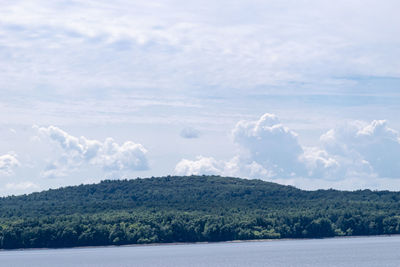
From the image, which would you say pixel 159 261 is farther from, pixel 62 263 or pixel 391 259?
pixel 391 259

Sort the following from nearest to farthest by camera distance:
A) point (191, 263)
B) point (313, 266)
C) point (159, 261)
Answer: point (313, 266)
point (191, 263)
point (159, 261)

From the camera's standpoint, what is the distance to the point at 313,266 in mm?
→ 136000

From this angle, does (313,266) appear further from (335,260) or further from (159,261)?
(159,261)

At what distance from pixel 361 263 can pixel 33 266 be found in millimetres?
75327

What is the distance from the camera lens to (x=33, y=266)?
162 m

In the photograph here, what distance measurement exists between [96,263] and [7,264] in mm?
24301

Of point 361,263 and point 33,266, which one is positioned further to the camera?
point 33,266

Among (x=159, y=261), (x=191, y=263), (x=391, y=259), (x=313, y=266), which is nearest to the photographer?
(x=313, y=266)

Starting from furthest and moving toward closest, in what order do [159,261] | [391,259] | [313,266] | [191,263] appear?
[159,261] → [191,263] → [391,259] → [313,266]

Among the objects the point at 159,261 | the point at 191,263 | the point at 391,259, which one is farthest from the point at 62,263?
the point at 391,259

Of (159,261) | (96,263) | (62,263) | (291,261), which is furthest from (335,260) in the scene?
(62,263)

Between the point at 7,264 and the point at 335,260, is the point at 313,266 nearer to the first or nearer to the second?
the point at 335,260

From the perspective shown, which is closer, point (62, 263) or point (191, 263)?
point (191, 263)

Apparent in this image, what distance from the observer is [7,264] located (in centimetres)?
16988
